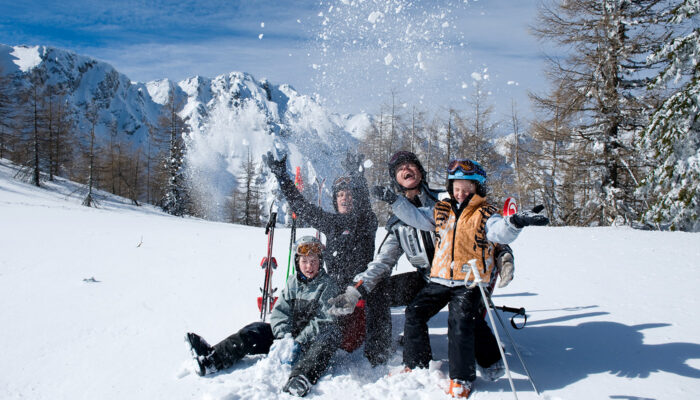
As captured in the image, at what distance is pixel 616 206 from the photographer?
524 inches

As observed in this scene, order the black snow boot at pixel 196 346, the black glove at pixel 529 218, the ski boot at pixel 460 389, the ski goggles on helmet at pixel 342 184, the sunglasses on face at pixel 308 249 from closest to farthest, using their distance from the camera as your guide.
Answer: the black glove at pixel 529 218 < the ski boot at pixel 460 389 < the black snow boot at pixel 196 346 < the sunglasses on face at pixel 308 249 < the ski goggles on helmet at pixel 342 184

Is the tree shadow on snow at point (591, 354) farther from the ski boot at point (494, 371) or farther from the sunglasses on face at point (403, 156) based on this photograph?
the sunglasses on face at point (403, 156)

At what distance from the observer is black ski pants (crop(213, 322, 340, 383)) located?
2.91 metres

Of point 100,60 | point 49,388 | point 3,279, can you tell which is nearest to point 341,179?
point 49,388

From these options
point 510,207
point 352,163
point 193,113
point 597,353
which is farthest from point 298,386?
point 193,113

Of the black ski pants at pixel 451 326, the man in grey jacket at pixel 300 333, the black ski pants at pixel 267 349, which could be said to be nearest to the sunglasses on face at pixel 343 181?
the man in grey jacket at pixel 300 333

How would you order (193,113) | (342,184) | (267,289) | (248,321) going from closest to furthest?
(342,184) → (248,321) → (267,289) → (193,113)

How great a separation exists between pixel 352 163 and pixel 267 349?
2175mm

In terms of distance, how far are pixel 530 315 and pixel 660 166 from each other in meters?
9.21

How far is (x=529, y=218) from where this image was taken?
2.42 meters

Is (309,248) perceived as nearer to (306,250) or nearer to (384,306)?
(306,250)

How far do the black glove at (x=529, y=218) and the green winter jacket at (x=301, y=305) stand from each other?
171 cm

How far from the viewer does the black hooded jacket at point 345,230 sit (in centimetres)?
379

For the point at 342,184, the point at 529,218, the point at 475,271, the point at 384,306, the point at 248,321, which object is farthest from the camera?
the point at 248,321
